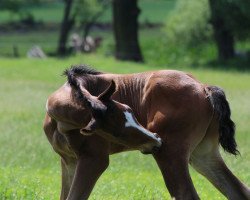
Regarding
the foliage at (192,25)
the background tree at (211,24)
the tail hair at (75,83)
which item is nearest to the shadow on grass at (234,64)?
the background tree at (211,24)

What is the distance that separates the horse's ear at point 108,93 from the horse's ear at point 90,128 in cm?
24

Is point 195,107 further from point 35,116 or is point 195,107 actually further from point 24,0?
point 24,0

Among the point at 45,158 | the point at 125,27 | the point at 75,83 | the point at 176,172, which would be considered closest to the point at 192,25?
the point at 125,27

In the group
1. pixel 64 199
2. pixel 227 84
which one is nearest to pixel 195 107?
pixel 64 199

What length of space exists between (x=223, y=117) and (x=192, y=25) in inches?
1222

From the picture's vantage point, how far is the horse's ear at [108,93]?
688 centimetres

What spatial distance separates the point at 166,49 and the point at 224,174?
34.1m

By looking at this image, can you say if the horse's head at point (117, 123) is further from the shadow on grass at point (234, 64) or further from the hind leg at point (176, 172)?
the shadow on grass at point (234, 64)

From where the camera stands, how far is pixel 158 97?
737cm

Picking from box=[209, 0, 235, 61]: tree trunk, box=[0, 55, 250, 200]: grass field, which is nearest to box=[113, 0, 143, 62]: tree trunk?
box=[209, 0, 235, 61]: tree trunk

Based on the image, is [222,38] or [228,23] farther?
[222,38]

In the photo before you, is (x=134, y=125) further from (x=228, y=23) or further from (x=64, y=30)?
(x=64, y=30)

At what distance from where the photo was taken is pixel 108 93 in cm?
690

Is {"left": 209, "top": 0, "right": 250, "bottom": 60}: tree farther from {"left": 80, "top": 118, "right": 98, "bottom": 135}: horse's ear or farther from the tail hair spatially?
{"left": 80, "top": 118, "right": 98, "bottom": 135}: horse's ear
